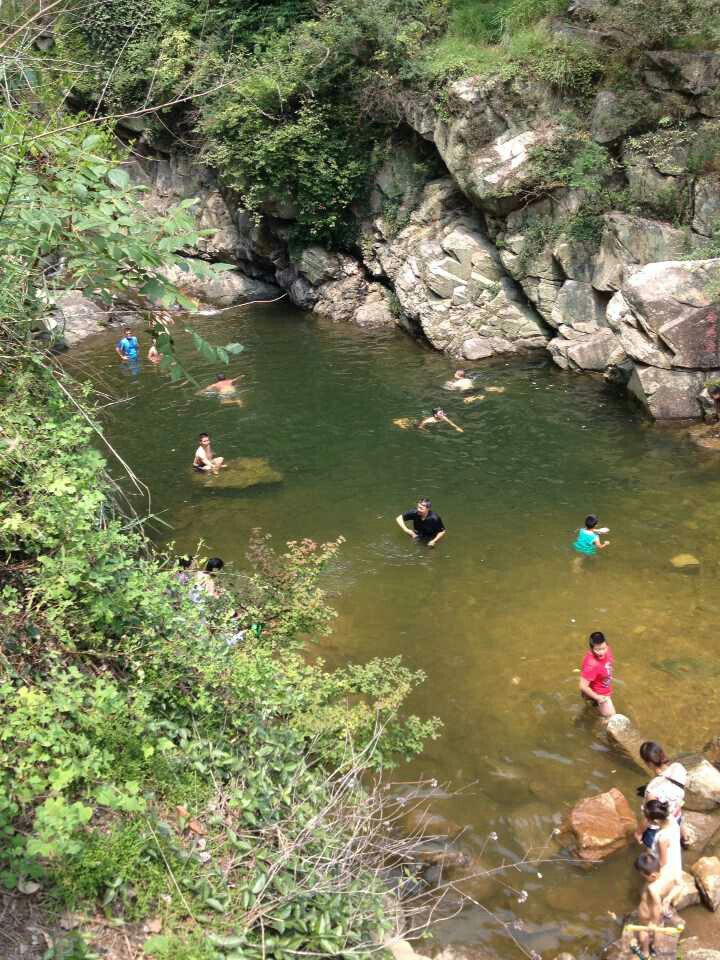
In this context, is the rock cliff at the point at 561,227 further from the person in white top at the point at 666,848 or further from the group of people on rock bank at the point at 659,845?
the person in white top at the point at 666,848

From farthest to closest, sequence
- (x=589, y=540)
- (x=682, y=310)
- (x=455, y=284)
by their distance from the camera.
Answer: (x=455, y=284)
(x=682, y=310)
(x=589, y=540)

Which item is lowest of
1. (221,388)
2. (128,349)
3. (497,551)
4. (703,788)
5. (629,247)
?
(221,388)

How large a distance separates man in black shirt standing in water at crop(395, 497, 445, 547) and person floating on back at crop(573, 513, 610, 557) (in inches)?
91.5

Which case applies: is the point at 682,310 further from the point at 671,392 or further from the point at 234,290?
the point at 234,290

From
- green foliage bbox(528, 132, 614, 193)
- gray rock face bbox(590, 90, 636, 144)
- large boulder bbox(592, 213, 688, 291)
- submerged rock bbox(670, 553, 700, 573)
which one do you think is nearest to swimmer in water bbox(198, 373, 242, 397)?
green foliage bbox(528, 132, 614, 193)

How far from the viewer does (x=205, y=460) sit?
51.6ft

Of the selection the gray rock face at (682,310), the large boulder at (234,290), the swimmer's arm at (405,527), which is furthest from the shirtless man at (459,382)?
the large boulder at (234,290)

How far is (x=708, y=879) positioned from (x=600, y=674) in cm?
250

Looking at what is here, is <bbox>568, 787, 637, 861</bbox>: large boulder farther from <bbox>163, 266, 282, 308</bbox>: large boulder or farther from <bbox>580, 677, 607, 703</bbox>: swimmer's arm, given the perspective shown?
<bbox>163, 266, 282, 308</bbox>: large boulder

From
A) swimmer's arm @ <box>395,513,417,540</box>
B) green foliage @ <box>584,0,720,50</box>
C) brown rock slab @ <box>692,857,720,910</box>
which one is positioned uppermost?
green foliage @ <box>584,0,720,50</box>

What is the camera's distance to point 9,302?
6.00 meters

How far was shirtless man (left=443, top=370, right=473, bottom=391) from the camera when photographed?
782 inches

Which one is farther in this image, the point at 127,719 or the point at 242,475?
the point at 242,475

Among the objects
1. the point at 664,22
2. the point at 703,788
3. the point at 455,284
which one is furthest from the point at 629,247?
the point at 703,788
